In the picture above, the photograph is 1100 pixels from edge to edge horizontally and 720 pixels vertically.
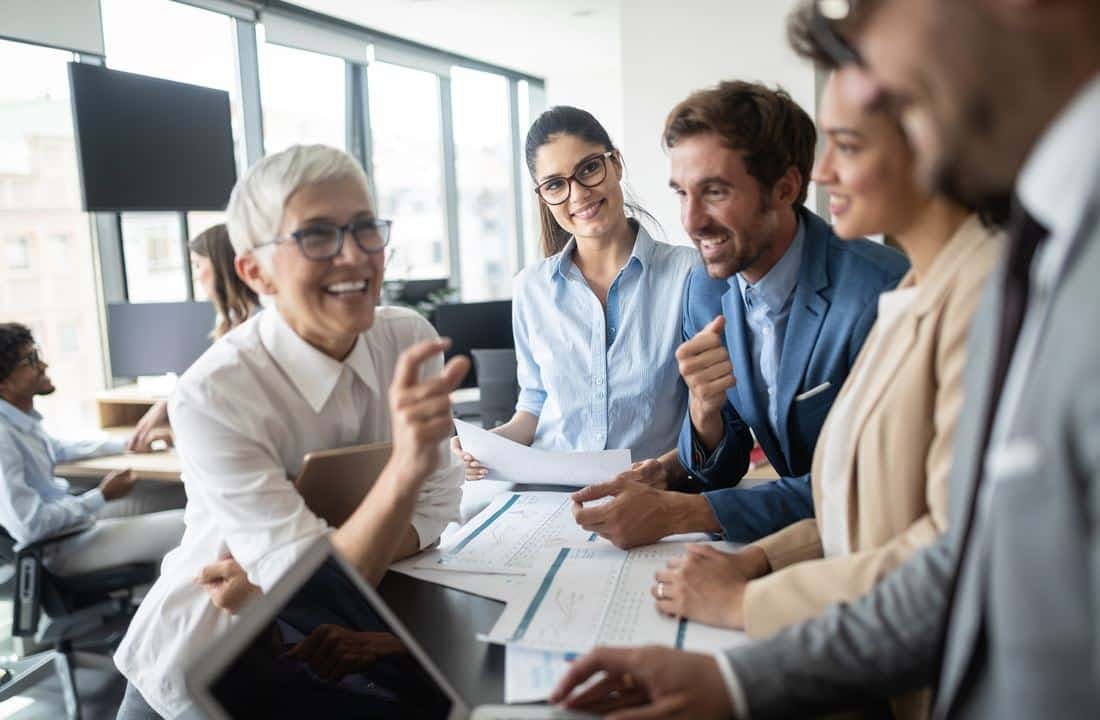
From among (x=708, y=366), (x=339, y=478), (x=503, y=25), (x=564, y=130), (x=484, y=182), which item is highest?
(x=503, y=25)

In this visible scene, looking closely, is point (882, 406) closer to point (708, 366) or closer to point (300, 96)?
point (708, 366)

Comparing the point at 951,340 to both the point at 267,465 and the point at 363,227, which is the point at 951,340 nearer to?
the point at 363,227

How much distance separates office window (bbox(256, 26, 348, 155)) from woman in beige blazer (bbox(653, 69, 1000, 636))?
17.4 feet

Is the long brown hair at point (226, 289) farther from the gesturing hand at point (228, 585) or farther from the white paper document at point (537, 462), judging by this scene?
the gesturing hand at point (228, 585)

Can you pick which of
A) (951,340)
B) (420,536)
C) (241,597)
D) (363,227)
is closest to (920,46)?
(951,340)

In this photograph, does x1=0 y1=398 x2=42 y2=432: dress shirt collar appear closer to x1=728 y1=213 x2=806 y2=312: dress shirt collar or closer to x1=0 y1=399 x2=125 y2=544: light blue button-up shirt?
x1=0 y1=399 x2=125 y2=544: light blue button-up shirt

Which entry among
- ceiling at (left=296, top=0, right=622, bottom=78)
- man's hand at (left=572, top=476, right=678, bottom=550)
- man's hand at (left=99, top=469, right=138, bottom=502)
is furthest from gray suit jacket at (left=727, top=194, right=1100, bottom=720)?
ceiling at (left=296, top=0, right=622, bottom=78)

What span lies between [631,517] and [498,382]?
2.56m

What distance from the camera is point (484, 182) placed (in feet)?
30.8

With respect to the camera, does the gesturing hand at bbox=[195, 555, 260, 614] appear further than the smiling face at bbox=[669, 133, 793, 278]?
No

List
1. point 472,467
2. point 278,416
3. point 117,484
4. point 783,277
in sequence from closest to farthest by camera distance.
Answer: point 278,416 < point 783,277 < point 472,467 < point 117,484

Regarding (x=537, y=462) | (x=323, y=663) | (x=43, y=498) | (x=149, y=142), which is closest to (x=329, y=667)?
(x=323, y=663)

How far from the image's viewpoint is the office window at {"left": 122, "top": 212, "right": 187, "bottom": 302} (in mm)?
5027

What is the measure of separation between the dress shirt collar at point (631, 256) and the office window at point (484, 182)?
6726 mm
